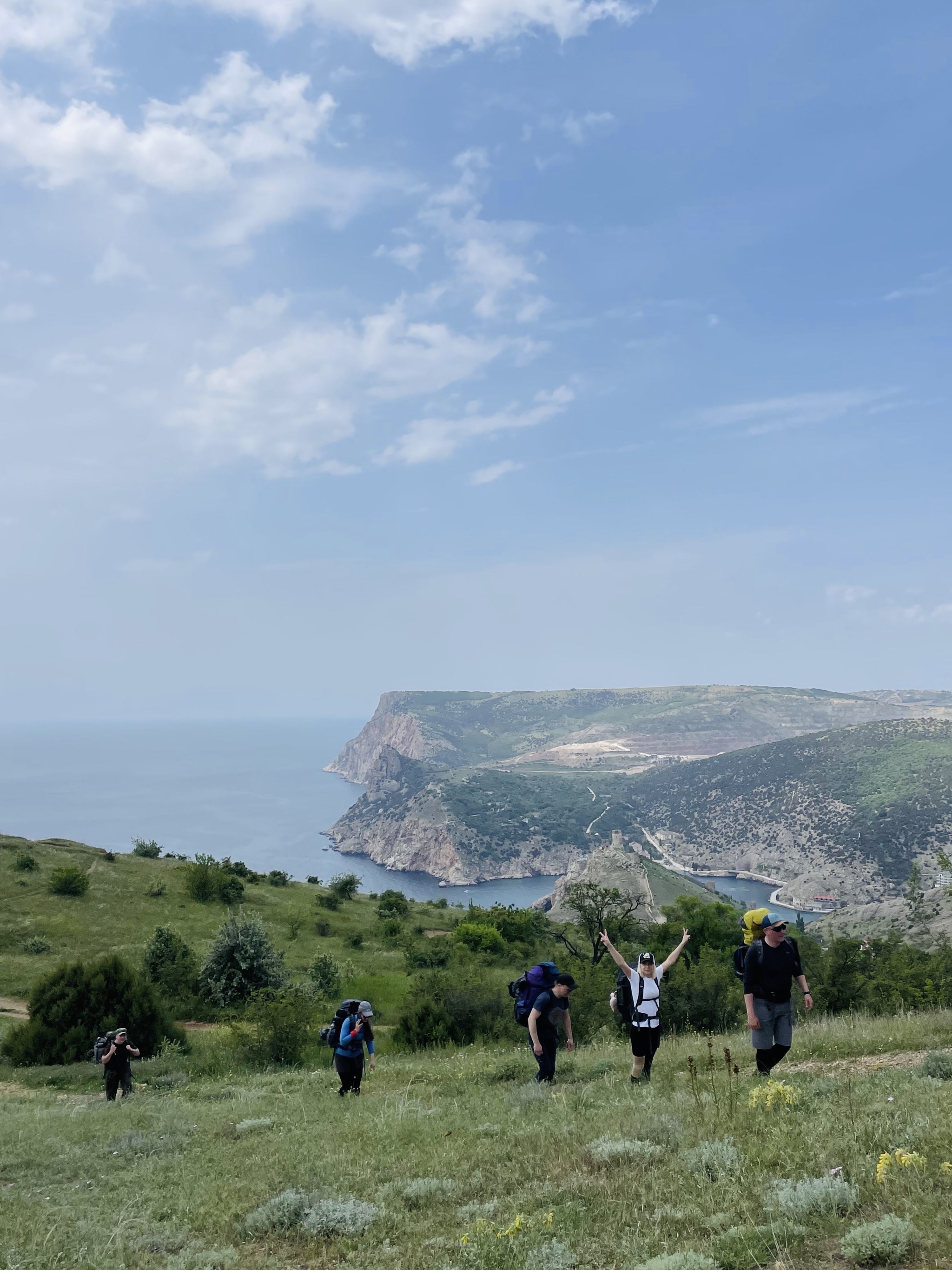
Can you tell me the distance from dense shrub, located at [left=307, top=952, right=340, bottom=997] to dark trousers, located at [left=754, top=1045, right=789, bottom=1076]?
1086 inches

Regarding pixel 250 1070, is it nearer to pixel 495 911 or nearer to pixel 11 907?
pixel 11 907

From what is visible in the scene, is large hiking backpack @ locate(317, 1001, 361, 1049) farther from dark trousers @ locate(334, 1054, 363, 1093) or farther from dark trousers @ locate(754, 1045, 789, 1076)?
dark trousers @ locate(754, 1045, 789, 1076)

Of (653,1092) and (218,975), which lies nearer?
(653,1092)

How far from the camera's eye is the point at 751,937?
8.74 meters

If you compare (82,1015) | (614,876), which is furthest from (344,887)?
(614,876)

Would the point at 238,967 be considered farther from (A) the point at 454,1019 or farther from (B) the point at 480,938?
(B) the point at 480,938

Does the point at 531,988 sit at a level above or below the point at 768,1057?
above

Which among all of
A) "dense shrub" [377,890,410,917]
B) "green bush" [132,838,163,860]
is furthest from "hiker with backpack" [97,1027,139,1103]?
"green bush" [132,838,163,860]

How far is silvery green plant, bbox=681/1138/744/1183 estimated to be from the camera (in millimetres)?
5832

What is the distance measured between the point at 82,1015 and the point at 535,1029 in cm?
1815

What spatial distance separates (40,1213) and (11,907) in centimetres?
3808

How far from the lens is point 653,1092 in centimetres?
899

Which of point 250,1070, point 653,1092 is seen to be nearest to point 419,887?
point 250,1070

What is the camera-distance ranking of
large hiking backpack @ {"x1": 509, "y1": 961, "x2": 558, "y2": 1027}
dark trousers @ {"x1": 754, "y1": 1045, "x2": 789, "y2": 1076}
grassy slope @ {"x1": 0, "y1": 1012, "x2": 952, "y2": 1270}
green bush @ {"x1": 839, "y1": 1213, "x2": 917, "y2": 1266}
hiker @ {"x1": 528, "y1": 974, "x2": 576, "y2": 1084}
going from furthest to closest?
large hiking backpack @ {"x1": 509, "y1": 961, "x2": 558, "y2": 1027}
hiker @ {"x1": 528, "y1": 974, "x2": 576, "y2": 1084}
dark trousers @ {"x1": 754, "y1": 1045, "x2": 789, "y2": 1076}
grassy slope @ {"x1": 0, "y1": 1012, "x2": 952, "y2": 1270}
green bush @ {"x1": 839, "y1": 1213, "x2": 917, "y2": 1266}
